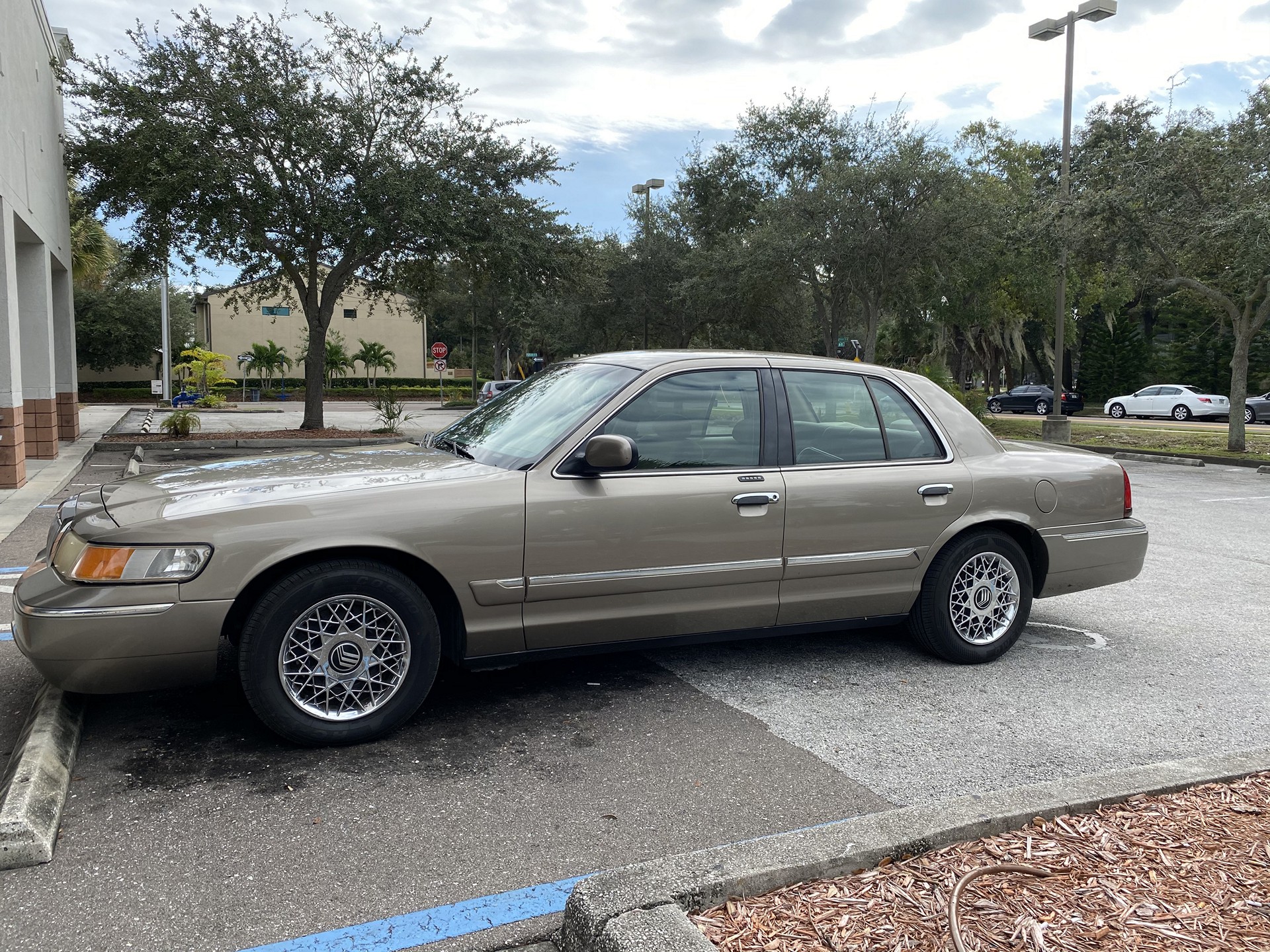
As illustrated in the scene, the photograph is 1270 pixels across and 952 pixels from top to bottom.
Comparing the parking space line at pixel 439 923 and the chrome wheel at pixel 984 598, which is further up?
the chrome wheel at pixel 984 598

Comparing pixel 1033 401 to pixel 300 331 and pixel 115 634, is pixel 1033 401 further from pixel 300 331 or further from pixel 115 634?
pixel 115 634

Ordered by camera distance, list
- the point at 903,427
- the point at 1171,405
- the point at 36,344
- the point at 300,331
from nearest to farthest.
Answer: the point at 903,427 → the point at 36,344 → the point at 1171,405 → the point at 300,331

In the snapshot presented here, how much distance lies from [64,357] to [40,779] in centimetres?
1825

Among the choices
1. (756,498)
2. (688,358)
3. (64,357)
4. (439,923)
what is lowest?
(439,923)

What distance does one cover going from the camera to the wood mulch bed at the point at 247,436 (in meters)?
18.8

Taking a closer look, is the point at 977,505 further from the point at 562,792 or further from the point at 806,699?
the point at 562,792

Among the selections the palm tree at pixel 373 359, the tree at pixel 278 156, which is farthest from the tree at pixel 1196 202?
the palm tree at pixel 373 359

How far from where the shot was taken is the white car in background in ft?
111

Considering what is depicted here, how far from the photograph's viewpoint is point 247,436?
20.0 m

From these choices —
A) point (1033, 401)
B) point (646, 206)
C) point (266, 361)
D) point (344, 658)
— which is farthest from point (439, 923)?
point (266, 361)

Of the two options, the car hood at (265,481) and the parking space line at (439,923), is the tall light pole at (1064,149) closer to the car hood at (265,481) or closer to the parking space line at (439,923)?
the car hood at (265,481)

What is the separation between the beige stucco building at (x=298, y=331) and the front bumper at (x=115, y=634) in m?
55.2

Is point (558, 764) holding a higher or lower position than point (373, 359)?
lower

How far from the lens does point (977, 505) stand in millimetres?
5027
